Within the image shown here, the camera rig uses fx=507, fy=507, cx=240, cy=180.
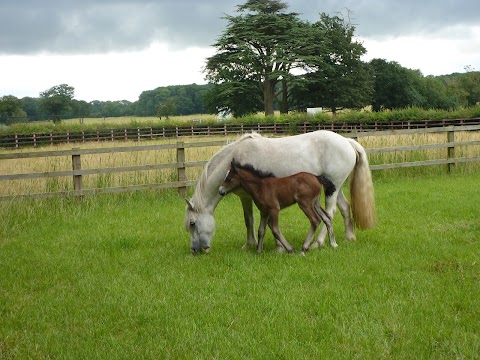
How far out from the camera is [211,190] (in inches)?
267

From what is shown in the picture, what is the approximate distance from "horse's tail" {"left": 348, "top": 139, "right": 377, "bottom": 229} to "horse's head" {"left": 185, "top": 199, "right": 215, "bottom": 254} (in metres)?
2.10

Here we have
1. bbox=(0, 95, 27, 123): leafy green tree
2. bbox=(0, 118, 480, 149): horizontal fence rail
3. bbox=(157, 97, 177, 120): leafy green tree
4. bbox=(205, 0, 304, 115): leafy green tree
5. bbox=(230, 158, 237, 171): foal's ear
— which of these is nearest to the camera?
bbox=(230, 158, 237, 171): foal's ear

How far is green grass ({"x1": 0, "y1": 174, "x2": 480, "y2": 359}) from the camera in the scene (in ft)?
12.7

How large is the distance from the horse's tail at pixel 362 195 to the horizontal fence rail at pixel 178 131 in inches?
818

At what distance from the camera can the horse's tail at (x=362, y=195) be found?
7191 millimetres

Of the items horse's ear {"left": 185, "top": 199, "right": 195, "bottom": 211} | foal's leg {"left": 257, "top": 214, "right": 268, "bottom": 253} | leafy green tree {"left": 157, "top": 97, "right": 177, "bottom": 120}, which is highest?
leafy green tree {"left": 157, "top": 97, "right": 177, "bottom": 120}

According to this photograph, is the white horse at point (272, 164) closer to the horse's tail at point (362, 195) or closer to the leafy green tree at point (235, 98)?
the horse's tail at point (362, 195)

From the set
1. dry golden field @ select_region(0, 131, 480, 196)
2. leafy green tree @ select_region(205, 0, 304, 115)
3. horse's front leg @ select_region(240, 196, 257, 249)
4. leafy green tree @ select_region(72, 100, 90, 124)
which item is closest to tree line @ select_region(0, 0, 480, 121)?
leafy green tree @ select_region(205, 0, 304, 115)

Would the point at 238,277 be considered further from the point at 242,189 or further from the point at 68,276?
the point at 68,276

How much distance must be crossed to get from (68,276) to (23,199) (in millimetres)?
4560

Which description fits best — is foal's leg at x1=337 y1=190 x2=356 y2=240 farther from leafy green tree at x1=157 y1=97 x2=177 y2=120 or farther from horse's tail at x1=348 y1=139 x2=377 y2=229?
leafy green tree at x1=157 y1=97 x2=177 y2=120

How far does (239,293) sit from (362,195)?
114 inches

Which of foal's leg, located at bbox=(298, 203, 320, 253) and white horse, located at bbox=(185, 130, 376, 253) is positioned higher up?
white horse, located at bbox=(185, 130, 376, 253)

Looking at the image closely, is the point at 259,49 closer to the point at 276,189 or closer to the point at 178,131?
the point at 178,131
